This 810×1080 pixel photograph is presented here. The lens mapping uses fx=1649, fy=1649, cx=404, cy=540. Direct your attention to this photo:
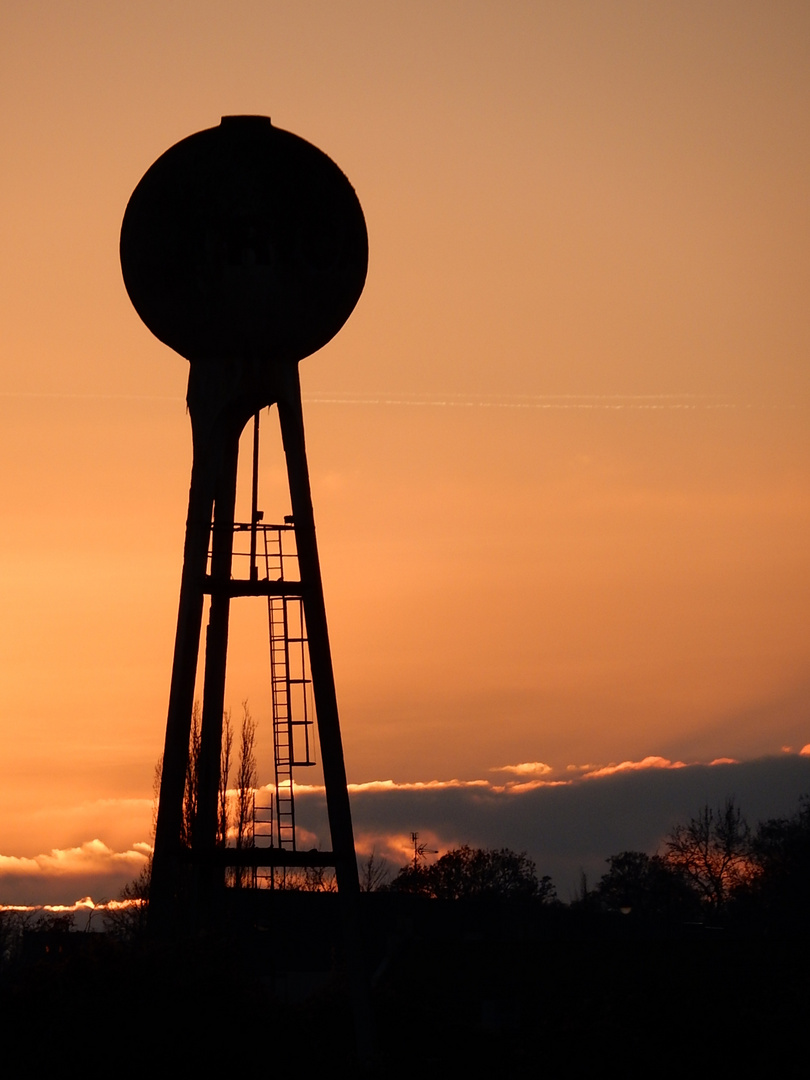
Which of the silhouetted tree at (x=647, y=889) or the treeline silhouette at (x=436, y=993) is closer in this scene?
the treeline silhouette at (x=436, y=993)

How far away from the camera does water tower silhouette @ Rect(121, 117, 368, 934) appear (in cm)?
2770

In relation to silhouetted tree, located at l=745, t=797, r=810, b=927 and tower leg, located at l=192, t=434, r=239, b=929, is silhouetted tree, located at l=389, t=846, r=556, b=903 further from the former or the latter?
tower leg, located at l=192, t=434, r=239, b=929

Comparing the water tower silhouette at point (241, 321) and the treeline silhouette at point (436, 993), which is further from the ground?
the water tower silhouette at point (241, 321)

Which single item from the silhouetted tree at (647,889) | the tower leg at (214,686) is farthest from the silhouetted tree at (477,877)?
the tower leg at (214,686)

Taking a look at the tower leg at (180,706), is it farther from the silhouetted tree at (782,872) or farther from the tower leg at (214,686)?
the silhouetted tree at (782,872)

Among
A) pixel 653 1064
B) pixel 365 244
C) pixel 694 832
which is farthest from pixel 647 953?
pixel 694 832

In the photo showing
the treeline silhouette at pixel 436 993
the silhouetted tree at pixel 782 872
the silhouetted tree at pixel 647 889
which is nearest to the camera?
the treeline silhouette at pixel 436 993

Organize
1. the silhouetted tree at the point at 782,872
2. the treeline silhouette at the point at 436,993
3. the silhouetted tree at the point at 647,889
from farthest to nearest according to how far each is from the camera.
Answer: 1. the silhouetted tree at the point at 647,889
2. the silhouetted tree at the point at 782,872
3. the treeline silhouette at the point at 436,993

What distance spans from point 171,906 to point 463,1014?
42.7 feet

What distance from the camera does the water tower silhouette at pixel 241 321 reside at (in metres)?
27.7

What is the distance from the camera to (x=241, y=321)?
27922 millimetres

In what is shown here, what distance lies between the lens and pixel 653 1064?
29.0 metres

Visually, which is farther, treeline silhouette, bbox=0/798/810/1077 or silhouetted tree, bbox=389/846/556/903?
silhouetted tree, bbox=389/846/556/903

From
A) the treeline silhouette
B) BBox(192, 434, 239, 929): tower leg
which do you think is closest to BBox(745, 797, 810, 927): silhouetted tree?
the treeline silhouette
